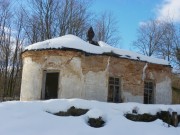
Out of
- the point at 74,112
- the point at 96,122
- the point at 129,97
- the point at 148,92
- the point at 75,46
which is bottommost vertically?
the point at 96,122

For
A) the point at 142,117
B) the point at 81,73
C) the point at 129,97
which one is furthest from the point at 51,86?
the point at 142,117

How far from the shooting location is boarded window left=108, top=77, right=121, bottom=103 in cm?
1509

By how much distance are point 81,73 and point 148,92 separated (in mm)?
4276

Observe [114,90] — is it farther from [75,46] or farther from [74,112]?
[74,112]

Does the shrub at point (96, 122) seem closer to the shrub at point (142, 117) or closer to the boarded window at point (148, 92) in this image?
the shrub at point (142, 117)

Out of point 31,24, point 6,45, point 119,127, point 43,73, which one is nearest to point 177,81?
point 31,24

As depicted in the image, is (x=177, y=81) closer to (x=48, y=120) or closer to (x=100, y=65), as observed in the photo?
(x=100, y=65)

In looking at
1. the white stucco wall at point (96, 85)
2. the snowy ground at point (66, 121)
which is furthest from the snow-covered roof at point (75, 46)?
the snowy ground at point (66, 121)

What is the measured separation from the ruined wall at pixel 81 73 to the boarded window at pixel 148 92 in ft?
1.72

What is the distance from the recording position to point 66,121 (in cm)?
968

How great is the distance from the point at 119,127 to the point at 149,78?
6729 millimetres

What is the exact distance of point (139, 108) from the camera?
11.7 m

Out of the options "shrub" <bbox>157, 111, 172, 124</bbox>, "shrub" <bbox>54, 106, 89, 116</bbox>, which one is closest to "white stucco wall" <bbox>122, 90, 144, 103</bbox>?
"shrub" <bbox>157, 111, 172, 124</bbox>

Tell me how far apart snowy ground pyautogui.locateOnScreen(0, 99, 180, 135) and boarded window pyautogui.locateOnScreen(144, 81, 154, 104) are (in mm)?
4697
